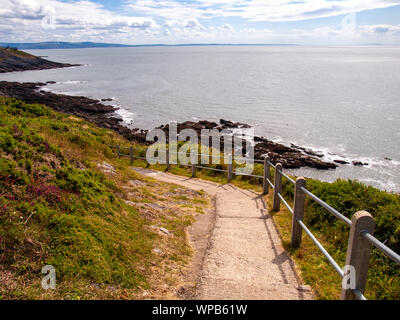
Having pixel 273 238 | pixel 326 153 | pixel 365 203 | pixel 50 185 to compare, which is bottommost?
pixel 326 153

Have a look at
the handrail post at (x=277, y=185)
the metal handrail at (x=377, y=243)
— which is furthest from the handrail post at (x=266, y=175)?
the metal handrail at (x=377, y=243)

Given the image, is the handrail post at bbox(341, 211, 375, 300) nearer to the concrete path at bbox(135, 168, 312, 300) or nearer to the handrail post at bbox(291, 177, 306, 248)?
the concrete path at bbox(135, 168, 312, 300)

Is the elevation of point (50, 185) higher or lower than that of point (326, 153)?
higher

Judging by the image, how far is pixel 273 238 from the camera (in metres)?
6.66

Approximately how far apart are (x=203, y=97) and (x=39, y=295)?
6243 cm

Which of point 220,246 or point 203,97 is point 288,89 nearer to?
point 203,97

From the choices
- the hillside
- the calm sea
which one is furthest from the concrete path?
the hillside

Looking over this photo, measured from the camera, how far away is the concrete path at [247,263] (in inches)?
166

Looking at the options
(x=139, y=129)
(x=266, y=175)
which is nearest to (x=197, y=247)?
(x=266, y=175)

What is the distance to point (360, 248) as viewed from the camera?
3055 mm

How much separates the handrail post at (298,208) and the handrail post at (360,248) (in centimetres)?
229

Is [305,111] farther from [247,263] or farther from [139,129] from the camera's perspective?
[247,263]

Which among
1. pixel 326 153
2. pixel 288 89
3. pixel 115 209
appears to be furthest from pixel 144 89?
pixel 115 209
